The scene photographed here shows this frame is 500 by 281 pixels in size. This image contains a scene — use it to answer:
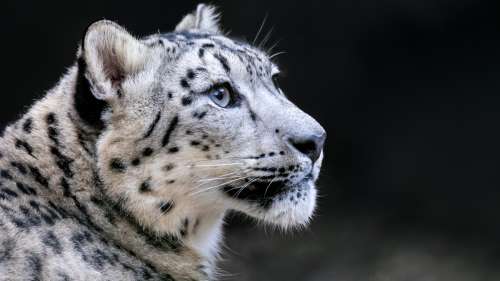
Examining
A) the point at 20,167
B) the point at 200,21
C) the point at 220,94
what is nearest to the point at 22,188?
the point at 20,167

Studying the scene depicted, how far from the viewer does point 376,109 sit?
645 cm

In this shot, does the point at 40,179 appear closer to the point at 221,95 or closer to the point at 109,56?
the point at 109,56

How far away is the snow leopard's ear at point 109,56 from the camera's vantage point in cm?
322

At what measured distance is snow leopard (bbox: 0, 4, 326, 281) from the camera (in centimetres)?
323

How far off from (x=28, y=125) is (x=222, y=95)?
0.82m

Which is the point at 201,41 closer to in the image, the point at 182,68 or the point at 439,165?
the point at 182,68

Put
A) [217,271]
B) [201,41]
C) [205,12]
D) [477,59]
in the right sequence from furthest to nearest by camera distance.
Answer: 1. [477,59]
2. [205,12]
3. [217,271]
4. [201,41]

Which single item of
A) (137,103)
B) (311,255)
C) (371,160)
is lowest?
(311,255)

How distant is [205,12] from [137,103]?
108cm

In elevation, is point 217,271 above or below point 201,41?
below

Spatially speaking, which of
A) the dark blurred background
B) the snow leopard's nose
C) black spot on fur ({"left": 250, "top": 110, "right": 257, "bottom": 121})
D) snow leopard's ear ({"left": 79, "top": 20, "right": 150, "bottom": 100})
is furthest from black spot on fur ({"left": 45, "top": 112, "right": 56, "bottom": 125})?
the dark blurred background

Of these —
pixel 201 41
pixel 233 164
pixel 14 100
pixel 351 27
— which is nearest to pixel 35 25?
pixel 14 100

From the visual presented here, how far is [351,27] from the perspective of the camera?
646 cm

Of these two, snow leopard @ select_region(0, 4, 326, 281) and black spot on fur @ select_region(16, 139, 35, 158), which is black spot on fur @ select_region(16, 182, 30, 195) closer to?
snow leopard @ select_region(0, 4, 326, 281)
